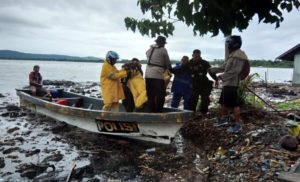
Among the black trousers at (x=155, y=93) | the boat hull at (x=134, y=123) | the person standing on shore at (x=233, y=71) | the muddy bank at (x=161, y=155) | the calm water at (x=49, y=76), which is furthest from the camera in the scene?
the calm water at (x=49, y=76)

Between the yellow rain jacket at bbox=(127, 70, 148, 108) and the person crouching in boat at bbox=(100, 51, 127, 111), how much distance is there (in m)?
0.24

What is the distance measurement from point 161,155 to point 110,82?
207 cm

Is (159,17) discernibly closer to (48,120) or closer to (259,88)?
(48,120)

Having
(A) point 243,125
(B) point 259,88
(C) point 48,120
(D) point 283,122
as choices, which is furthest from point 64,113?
(B) point 259,88

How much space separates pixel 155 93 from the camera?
532cm

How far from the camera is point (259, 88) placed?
16.9m

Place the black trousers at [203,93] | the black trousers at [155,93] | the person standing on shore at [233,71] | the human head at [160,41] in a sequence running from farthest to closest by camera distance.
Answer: the black trousers at [203,93] → the black trousers at [155,93] → the human head at [160,41] → the person standing on shore at [233,71]

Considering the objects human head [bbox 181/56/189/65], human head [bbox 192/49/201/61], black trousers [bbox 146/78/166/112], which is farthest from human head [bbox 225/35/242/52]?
black trousers [bbox 146/78/166/112]

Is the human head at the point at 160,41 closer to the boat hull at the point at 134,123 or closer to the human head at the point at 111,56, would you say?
the human head at the point at 111,56

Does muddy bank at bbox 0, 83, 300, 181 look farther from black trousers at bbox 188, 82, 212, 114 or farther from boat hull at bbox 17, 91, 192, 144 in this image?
black trousers at bbox 188, 82, 212, 114

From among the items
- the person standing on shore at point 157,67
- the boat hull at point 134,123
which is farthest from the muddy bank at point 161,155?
the person standing on shore at point 157,67

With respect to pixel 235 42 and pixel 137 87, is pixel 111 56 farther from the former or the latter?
pixel 235 42

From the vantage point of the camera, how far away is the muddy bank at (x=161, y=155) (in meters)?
3.83

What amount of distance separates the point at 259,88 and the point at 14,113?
Answer: 15.7m
